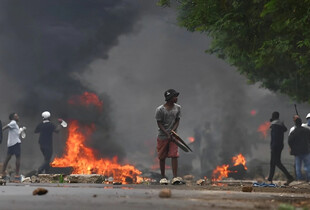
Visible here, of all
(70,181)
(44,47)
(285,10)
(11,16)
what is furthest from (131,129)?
(285,10)

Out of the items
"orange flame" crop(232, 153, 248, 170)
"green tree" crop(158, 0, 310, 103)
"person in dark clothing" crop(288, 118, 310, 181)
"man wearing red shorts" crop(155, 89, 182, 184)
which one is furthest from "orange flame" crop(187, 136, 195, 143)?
"man wearing red shorts" crop(155, 89, 182, 184)

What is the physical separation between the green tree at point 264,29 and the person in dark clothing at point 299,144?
67.9 inches

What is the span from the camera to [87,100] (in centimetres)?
2497

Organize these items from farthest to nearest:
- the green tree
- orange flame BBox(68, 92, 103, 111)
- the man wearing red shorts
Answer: orange flame BBox(68, 92, 103, 111) → the man wearing red shorts → the green tree

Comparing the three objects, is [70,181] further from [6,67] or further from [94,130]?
[6,67]

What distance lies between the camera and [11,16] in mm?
27266

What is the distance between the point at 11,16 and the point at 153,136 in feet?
33.8

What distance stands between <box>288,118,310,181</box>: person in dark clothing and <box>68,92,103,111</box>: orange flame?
1193cm

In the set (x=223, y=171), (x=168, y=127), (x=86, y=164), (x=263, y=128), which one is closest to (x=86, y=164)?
(x=86, y=164)

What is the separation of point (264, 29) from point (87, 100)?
15.3 metres

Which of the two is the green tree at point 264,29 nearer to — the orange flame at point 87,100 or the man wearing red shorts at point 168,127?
the man wearing red shorts at point 168,127

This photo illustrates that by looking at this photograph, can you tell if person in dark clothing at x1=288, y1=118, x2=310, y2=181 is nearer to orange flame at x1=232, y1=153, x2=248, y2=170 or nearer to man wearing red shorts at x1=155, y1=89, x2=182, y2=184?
orange flame at x1=232, y1=153, x2=248, y2=170

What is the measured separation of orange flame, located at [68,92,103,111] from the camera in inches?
972

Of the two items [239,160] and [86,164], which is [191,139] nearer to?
[239,160]
